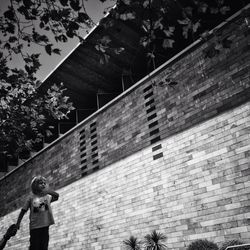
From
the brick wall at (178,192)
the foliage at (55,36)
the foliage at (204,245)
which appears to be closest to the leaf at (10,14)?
the foliage at (55,36)

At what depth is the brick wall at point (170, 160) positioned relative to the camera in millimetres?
5805

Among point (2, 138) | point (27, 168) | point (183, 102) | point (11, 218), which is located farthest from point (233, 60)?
point (11, 218)

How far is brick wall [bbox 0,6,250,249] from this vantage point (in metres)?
5.80

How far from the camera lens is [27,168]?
41.8 feet

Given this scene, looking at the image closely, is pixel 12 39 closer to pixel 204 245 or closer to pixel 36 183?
pixel 36 183

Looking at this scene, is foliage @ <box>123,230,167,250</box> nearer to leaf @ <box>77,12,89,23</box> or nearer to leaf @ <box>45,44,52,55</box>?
leaf @ <box>45,44,52,55</box>

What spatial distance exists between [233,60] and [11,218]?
35.8 feet

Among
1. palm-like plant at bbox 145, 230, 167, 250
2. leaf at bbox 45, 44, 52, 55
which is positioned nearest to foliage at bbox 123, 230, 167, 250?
palm-like plant at bbox 145, 230, 167, 250

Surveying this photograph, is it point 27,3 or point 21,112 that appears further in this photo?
point 21,112

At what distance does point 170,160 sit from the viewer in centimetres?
690

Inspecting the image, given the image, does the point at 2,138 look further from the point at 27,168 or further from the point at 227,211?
the point at 27,168

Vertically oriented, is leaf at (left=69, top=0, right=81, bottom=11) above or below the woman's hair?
above

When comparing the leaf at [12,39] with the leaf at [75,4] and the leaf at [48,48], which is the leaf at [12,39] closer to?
the leaf at [48,48]

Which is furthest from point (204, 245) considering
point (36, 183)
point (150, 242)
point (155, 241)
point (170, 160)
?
point (36, 183)
